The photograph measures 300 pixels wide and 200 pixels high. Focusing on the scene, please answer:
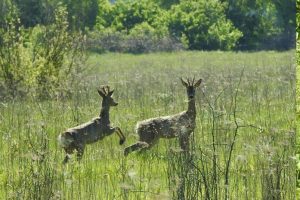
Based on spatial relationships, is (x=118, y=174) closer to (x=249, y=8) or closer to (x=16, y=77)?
(x=16, y=77)

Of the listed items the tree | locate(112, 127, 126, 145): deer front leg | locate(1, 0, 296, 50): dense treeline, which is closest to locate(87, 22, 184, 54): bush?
locate(1, 0, 296, 50): dense treeline

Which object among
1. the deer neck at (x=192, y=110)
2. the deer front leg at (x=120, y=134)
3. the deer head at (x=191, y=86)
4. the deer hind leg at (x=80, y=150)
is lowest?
the deer hind leg at (x=80, y=150)

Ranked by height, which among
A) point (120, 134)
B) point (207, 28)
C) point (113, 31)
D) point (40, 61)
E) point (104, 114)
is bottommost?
point (120, 134)

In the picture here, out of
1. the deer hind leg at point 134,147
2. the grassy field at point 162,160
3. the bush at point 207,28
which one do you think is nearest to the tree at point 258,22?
the bush at point 207,28

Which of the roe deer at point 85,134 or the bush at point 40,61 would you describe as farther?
the bush at point 40,61

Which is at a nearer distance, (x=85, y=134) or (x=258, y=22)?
(x=85, y=134)

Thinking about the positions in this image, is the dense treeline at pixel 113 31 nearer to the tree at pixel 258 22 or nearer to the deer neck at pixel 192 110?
the tree at pixel 258 22

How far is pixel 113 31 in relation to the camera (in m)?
60.1

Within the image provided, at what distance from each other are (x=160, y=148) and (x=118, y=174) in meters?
1.98

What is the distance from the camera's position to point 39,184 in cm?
520

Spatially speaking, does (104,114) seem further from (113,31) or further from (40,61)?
(113,31)

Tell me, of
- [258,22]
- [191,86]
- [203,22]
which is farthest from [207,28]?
[191,86]

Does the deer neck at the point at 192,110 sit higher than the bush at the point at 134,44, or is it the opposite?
the deer neck at the point at 192,110

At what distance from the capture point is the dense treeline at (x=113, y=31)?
1577cm
